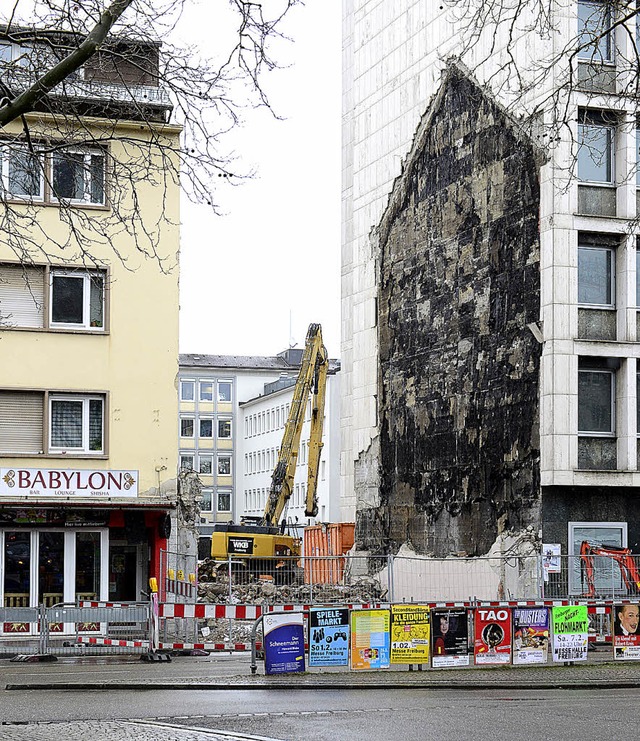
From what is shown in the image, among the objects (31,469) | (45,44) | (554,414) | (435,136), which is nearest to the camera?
(45,44)

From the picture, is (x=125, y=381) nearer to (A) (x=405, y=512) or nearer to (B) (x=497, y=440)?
(B) (x=497, y=440)

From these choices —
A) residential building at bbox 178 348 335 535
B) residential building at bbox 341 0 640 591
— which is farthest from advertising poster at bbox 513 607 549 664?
residential building at bbox 178 348 335 535

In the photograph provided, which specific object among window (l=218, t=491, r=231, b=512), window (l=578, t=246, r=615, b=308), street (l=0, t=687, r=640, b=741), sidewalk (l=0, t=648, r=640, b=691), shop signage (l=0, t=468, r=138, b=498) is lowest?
sidewalk (l=0, t=648, r=640, b=691)

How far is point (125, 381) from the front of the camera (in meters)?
31.4

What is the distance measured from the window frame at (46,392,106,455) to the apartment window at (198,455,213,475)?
90444mm

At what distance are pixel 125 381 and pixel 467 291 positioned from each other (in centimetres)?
1369

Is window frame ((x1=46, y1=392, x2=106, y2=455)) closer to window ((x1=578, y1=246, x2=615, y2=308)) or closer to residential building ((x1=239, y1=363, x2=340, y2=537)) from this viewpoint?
window ((x1=578, y1=246, x2=615, y2=308))

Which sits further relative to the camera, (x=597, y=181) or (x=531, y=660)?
(x=597, y=181)

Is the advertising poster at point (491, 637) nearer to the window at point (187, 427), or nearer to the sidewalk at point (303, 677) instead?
the sidewalk at point (303, 677)

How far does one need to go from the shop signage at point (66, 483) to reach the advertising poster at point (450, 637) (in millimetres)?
11846

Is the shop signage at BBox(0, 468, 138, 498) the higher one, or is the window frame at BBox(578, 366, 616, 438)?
the window frame at BBox(578, 366, 616, 438)

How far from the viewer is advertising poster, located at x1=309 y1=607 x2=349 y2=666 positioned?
66.7 ft

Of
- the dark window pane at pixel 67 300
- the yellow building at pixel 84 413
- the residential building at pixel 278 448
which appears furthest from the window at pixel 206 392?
the dark window pane at pixel 67 300

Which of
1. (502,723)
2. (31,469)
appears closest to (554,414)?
(31,469)
